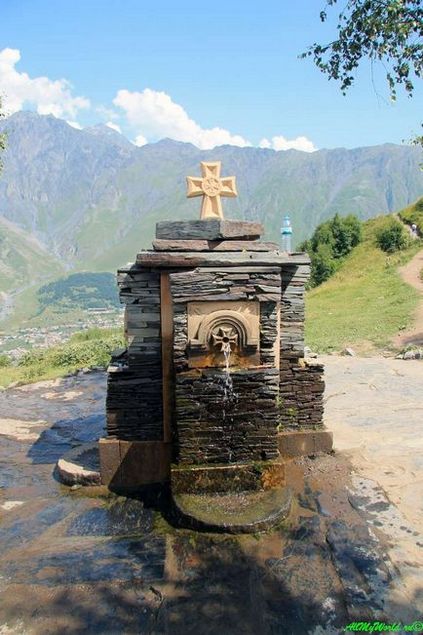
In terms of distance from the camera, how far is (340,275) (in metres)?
32.3

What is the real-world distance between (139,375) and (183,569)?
2.49 m

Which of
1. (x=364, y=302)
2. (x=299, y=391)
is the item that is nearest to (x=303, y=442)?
(x=299, y=391)

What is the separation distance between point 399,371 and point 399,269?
61.7 feet

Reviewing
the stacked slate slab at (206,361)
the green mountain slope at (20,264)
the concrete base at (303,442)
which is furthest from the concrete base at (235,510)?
the green mountain slope at (20,264)

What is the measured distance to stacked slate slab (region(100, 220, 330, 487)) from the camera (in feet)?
18.3

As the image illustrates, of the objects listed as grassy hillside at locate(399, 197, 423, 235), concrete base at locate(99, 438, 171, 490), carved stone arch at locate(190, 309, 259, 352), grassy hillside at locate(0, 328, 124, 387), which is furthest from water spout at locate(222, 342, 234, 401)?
grassy hillside at locate(399, 197, 423, 235)

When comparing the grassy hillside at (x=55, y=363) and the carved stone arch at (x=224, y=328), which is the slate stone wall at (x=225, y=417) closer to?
the carved stone arch at (x=224, y=328)

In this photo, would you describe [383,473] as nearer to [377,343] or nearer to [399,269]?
[377,343]

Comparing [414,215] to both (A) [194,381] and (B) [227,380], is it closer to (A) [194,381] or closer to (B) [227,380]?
(B) [227,380]

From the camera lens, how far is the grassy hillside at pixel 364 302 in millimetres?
16797

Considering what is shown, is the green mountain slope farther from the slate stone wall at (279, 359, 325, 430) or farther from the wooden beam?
the wooden beam

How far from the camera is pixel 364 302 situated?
78.3 ft

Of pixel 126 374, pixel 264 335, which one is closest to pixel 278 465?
pixel 264 335

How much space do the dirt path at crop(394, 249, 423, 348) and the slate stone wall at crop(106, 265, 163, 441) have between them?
35.9 feet
